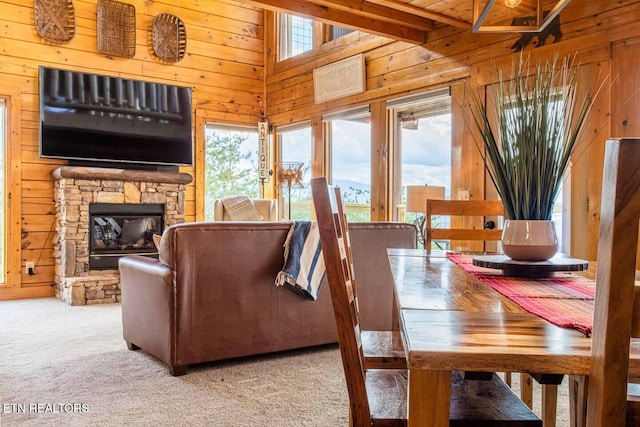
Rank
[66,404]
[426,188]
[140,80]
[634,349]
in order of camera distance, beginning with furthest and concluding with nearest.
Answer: [140,80], [426,188], [66,404], [634,349]

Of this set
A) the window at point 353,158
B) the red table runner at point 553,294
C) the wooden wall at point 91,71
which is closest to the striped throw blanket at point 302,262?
the red table runner at point 553,294

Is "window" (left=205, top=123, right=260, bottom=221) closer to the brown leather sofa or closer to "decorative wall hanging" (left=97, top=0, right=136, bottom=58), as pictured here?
"decorative wall hanging" (left=97, top=0, right=136, bottom=58)

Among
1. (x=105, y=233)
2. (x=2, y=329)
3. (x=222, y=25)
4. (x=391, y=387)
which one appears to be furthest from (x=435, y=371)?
(x=222, y=25)

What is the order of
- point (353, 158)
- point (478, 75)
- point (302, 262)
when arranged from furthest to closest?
point (353, 158) < point (478, 75) < point (302, 262)

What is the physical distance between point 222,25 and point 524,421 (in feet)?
21.8

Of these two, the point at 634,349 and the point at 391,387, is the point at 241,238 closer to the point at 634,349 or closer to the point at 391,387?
the point at 391,387

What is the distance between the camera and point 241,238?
282cm

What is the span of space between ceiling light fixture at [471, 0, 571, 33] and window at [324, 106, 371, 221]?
359 centimetres

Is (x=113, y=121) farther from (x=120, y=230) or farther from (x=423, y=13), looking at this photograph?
(x=423, y=13)

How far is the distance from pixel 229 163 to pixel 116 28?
7.14 feet

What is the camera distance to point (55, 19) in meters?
5.58

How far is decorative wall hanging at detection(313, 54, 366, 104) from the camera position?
5.52 meters

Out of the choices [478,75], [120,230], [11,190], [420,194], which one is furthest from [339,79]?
[11,190]

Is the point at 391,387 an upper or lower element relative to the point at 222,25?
lower
